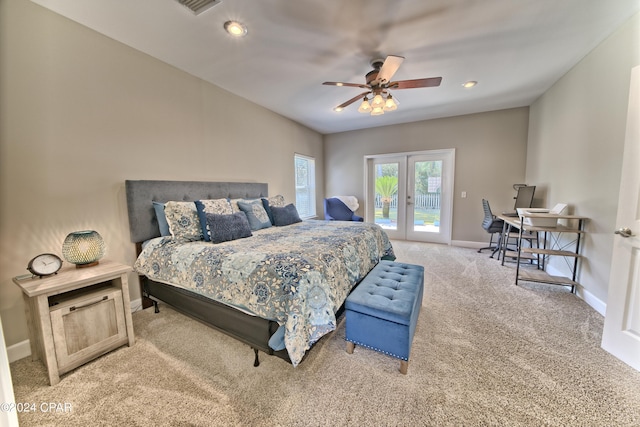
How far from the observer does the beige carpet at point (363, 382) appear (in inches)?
51.8

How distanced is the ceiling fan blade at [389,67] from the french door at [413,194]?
9.67 ft

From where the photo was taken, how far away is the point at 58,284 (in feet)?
5.09

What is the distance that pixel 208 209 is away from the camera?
2.54m

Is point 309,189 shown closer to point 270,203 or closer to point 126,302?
point 270,203

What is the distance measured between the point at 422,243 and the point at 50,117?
18.8ft

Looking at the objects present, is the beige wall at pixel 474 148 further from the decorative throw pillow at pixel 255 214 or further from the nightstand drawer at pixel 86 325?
the nightstand drawer at pixel 86 325

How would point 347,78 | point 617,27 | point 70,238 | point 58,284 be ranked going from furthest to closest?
point 347,78
point 617,27
point 70,238
point 58,284

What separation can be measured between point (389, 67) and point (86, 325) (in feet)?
10.8

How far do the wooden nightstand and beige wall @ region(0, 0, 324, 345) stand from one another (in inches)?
16.1

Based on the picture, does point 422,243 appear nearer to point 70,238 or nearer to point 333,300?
point 333,300

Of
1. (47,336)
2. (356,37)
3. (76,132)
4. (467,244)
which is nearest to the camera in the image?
(47,336)

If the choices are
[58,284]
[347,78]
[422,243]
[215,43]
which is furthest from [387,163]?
[58,284]

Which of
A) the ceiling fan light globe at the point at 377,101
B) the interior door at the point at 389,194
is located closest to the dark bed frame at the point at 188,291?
the ceiling fan light globe at the point at 377,101

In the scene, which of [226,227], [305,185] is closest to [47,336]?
[226,227]
